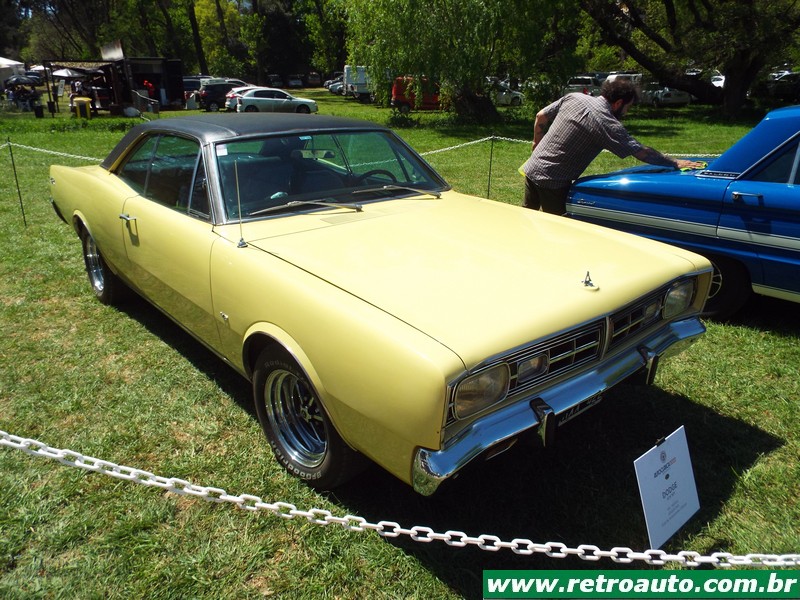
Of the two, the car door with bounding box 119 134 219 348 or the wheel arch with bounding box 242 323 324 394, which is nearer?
the wheel arch with bounding box 242 323 324 394

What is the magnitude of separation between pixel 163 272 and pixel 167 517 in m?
1.42

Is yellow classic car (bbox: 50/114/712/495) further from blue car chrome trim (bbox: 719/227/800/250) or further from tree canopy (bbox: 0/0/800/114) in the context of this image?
tree canopy (bbox: 0/0/800/114)

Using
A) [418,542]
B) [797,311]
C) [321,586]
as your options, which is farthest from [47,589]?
[797,311]

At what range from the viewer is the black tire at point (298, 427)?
245 cm

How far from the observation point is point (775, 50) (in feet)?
67.3

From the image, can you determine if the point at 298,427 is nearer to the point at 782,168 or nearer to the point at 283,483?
the point at 283,483

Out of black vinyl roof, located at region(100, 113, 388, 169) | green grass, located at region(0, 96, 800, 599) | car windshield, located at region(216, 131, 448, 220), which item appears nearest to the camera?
green grass, located at region(0, 96, 800, 599)

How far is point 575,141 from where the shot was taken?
4688mm

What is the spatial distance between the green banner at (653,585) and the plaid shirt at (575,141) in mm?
3024

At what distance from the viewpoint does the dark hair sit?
14.7ft

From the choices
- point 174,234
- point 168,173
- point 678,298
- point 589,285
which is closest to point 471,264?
point 589,285

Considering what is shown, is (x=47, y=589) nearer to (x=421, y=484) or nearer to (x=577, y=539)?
(x=421, y=484)

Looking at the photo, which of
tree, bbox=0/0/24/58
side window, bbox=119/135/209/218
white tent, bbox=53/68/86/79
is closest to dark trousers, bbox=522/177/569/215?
side window, bbox=119/135/209/218

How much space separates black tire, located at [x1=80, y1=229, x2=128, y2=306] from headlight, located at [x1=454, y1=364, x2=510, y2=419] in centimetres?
350
